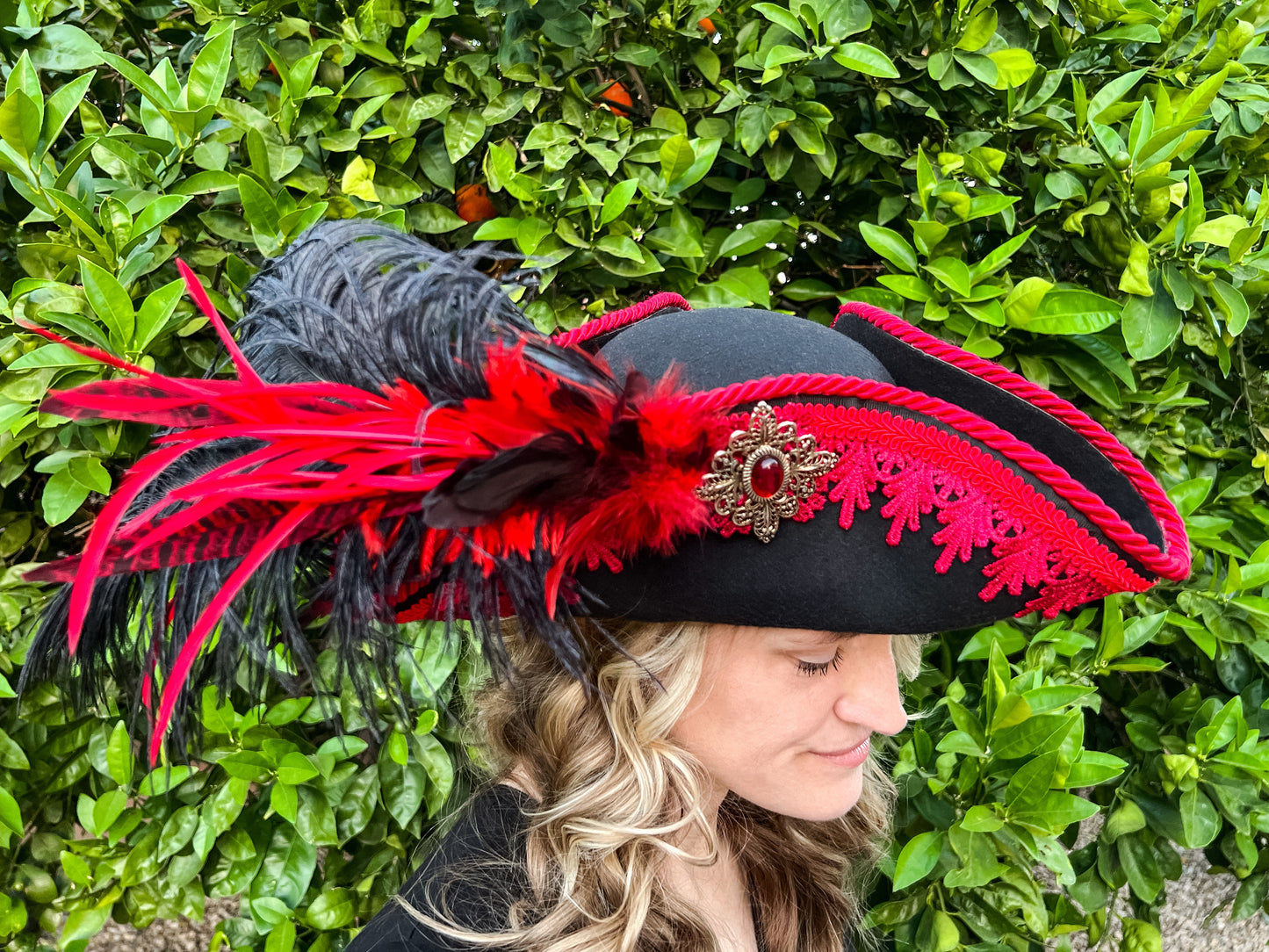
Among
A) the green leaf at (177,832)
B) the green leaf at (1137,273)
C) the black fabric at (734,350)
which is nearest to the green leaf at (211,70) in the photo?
the black fabric at (734,350)

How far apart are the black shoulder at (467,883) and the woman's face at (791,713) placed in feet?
0.92

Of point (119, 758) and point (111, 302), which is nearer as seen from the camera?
point (111, 302)

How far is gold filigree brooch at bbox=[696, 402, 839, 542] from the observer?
3.20 ft

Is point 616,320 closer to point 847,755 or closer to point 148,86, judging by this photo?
point 847,755

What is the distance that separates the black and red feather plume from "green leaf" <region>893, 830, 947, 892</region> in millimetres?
898

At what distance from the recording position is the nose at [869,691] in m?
1.19

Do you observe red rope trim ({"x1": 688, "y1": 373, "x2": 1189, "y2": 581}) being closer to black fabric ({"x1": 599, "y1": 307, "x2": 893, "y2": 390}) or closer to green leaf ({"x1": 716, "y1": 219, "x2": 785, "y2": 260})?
black fabric ({"x1": 599, "y1": 307, "x2": 893, "y2": 390})

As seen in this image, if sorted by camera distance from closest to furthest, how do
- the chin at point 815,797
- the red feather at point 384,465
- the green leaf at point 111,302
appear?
the red feather at point 384,465 → the chin at point 815,797 → the green leaf at point 111,302

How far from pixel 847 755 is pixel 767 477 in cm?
46

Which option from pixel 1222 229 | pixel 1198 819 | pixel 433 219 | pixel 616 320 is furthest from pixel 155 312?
pixel 1198 819

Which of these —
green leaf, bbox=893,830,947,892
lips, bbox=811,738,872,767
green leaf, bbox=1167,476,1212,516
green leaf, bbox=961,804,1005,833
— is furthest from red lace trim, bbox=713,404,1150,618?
green leaf, bbox=1167,476,1212,516

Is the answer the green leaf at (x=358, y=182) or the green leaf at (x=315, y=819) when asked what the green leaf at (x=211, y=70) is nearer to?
the green leaf at (x=358, y=182)

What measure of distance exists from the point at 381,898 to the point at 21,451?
1.03 meters

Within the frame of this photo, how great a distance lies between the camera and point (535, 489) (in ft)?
2.97
